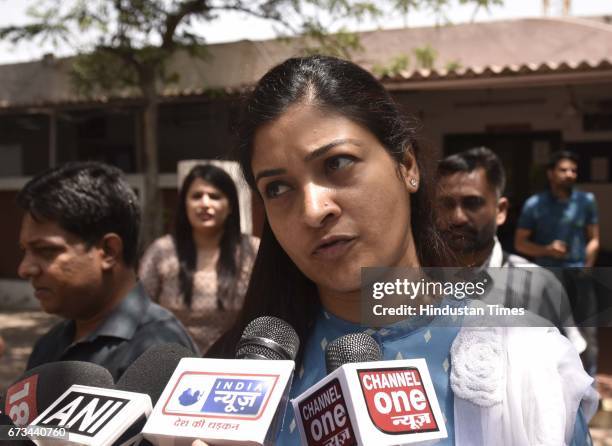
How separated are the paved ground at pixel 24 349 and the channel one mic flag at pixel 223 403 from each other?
2331 millimetres

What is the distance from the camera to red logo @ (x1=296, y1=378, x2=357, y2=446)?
3.07 feet

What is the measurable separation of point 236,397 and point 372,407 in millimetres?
190

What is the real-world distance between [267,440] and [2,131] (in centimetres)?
1007

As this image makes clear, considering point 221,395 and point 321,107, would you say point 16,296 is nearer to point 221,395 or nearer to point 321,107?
point 321,107

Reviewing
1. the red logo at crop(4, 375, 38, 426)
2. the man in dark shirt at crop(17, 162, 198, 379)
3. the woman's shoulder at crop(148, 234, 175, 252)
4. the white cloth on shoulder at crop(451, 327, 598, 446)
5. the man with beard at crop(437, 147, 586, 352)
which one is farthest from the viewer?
the woman's shoulder at crop(148, 234, 175, 252)

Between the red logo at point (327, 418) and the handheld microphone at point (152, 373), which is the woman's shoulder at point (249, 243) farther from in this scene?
the red logo at point (327, 418)

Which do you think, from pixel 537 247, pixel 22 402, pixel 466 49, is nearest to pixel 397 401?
pixel 22 402

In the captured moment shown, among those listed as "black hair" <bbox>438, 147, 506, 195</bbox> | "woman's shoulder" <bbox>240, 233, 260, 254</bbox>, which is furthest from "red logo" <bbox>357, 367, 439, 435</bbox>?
"woman's shoulder" <bbox>240, 233, 260, 254</bbox>

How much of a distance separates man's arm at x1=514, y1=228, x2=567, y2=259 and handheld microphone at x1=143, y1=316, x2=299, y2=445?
362 centimetres

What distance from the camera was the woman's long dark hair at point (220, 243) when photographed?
3.34m

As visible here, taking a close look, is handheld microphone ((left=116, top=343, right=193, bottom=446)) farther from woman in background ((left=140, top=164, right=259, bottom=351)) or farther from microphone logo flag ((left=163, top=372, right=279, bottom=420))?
woman in background ((left=140, top=164, right=259, bottom=351))

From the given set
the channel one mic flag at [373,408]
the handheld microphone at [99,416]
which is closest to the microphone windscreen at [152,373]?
the handheld microphone at [99,416]

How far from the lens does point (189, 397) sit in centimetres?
97

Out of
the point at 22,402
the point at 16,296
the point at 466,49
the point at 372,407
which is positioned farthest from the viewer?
the point at 16,296
